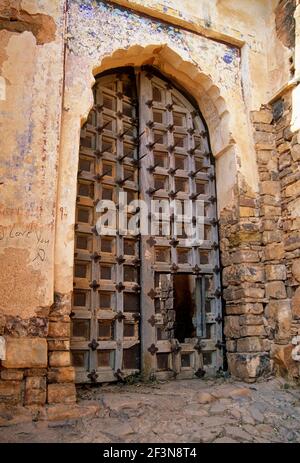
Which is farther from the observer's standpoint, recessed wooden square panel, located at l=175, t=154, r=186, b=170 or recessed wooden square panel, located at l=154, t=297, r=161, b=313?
recessed wooden square panel, located at l=175, t=154, r=186, b=170

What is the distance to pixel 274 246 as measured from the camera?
391 centimetres

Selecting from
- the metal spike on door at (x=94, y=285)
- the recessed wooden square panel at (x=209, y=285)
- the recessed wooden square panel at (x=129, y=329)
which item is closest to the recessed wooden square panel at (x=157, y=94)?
the recessed wooden square panel at (x=209, y=285)

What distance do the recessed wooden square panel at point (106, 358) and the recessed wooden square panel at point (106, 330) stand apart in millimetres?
111

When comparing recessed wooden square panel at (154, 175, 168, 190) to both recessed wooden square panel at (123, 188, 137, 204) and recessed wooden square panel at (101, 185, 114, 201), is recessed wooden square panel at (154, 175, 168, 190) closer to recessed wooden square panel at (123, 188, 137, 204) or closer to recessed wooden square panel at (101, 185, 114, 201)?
recessed wooden square panel at (123, 188, 137, 204)

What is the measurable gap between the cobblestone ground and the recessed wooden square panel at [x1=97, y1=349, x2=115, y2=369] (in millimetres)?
199

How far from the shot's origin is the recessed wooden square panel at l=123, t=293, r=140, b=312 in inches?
145

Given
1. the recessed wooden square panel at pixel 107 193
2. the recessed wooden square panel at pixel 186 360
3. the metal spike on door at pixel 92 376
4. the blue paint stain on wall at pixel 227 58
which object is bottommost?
the metal spike on door at pixel 92 376

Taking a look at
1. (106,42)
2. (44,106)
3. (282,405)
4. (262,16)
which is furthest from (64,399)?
(262,16)

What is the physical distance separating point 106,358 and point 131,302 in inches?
21.7

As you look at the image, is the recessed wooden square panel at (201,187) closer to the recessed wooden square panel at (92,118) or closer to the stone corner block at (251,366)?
the recessed wooden square panel at (92,118)

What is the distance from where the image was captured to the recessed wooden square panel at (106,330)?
3484mm

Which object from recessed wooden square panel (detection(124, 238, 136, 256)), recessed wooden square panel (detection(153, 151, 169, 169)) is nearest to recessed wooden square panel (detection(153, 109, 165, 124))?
recessed wooden square panel (detection(153, 151, 169, 169))

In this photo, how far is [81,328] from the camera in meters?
3.40
